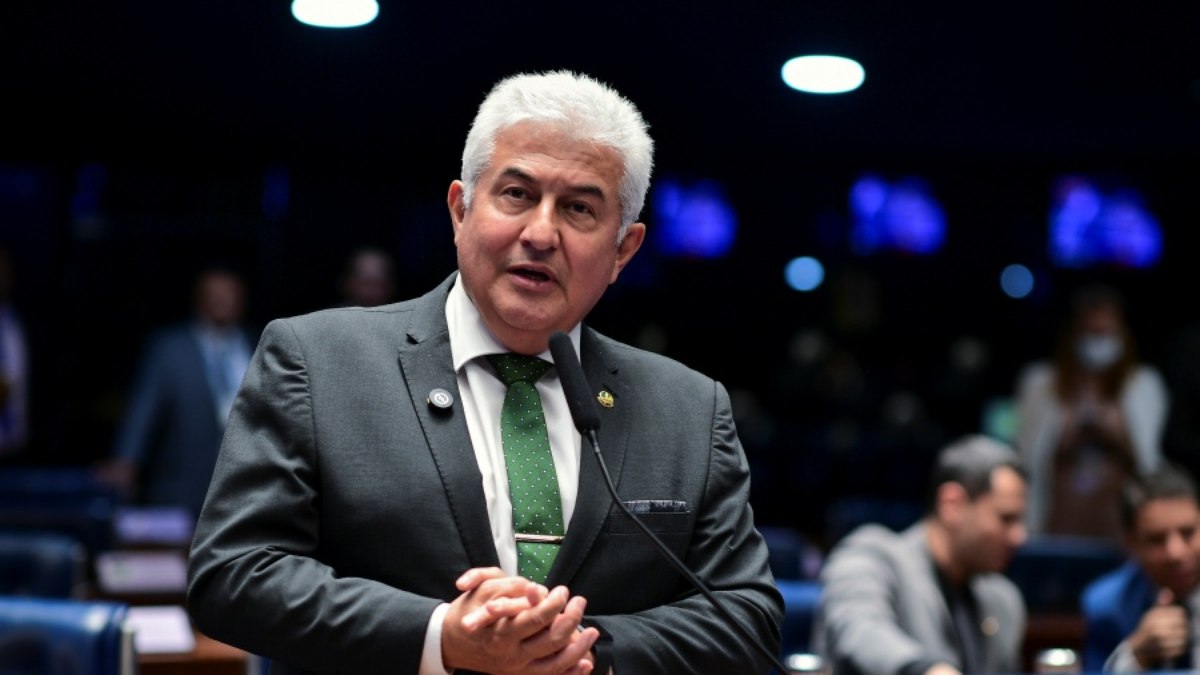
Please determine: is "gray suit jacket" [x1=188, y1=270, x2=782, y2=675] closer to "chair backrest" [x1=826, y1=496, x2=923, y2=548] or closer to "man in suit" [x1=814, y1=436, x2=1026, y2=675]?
"man in suit" [x1=814, y1=436, x2=1026, y2=675]

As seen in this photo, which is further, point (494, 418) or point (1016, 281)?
point (1016, 281)

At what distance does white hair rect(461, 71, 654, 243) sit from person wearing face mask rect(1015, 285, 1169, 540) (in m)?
4.76

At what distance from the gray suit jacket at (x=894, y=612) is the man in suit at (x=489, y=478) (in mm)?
1223

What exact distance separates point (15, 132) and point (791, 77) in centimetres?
518

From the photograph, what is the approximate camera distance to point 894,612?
3.31 metres

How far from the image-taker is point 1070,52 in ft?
21.2

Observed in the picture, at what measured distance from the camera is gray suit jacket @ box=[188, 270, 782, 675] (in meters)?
1.52

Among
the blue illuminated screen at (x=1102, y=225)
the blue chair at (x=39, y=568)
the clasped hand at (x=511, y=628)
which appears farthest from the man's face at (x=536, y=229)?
the blue illuminated screen at (x=1102, y=225)

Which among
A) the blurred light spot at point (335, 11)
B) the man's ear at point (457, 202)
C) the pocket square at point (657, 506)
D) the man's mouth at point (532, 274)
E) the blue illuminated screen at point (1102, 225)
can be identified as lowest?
the pocket square at point (657, 506)

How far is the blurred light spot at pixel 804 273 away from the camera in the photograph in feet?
38.8

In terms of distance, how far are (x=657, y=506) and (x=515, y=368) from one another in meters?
0.22

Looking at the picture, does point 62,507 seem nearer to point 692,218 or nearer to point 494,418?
point 494,418

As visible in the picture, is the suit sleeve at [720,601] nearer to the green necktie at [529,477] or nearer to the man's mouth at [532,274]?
the green necktie at [529,477]

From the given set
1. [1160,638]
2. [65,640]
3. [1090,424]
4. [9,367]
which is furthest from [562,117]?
[9,367]
